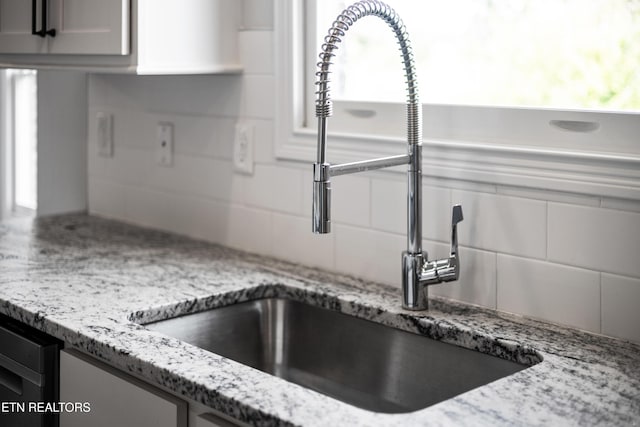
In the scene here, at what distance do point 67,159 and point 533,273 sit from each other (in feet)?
5.72

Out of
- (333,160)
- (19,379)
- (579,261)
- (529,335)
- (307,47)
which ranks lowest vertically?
(19,379)

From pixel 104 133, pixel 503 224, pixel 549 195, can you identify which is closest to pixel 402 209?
pixel 503 224

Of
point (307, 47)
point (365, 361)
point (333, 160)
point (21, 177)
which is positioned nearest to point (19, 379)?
point (365, 361)

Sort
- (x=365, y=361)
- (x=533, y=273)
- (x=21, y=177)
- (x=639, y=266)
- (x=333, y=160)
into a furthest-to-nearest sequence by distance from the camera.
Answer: (x=21, y=177) < (x=333, y=160) < (x=365, y=361) < (x=533, y=273) < (x=639, y=266)

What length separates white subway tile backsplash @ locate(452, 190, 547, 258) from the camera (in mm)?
1544

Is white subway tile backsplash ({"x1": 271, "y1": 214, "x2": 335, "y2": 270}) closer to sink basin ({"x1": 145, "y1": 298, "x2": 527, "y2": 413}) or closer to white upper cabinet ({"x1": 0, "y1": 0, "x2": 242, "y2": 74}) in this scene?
sink basin ({"x1": 145, "y1": 298, "x2": 527, "y2": 413})

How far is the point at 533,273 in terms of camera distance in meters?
1.56

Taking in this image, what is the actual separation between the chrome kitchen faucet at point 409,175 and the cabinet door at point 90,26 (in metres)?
0.58

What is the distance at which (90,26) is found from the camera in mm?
1926

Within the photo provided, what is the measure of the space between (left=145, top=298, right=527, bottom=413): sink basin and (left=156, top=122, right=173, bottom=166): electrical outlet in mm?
712

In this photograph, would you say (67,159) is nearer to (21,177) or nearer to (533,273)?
(21,177)

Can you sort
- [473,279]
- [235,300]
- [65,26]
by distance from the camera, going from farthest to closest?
[65,26], [235,300], [473,279]

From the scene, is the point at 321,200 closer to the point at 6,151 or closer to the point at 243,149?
the point at 243,149

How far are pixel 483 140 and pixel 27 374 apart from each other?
1.00 meters
